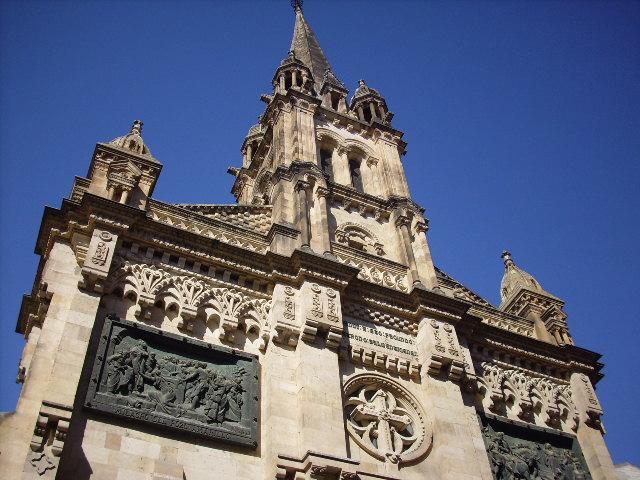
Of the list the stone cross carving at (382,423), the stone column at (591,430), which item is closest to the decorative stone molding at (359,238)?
the stone cross carving at (382,423)

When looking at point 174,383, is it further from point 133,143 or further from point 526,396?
point 526,396

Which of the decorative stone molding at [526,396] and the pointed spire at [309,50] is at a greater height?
the pointed spire at [309,50]

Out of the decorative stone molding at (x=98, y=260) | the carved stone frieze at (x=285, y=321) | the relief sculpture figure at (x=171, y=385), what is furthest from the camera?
the carved stone frieze at (x=285, y=321)

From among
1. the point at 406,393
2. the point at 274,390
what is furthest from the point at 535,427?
the point at 274,390

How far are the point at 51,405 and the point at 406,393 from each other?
28.0ft

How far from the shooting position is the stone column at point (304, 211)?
18.9 meters

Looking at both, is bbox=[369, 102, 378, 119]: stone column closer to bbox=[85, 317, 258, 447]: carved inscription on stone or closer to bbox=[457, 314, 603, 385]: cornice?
bbox=[457, 314, 603, 385]: cornice

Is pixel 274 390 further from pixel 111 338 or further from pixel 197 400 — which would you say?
pixel 111 338

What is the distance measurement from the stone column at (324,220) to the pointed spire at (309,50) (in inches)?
430

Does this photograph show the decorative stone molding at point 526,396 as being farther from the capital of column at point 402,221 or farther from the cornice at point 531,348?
the capital of column at point 402,221

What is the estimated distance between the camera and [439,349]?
1764cm

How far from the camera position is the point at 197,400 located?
46.8 ft

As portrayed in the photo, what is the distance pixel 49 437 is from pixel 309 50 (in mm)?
26830

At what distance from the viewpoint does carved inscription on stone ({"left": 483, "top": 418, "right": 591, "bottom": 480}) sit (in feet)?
55.7
